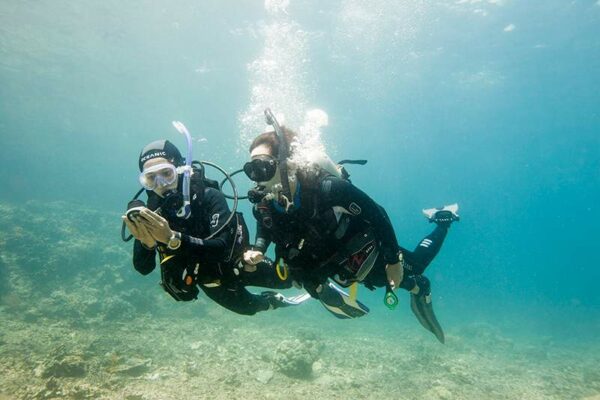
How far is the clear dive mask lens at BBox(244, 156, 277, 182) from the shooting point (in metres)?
4.04

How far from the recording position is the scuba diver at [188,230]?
4.02 m

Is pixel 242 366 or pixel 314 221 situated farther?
pixel 242 366

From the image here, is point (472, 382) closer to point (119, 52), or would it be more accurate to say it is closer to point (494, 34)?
point (494, 34)

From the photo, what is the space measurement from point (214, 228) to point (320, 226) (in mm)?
1288

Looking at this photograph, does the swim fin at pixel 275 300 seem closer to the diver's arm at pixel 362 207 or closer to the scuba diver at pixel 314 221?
the scuba diver at pixel 314 221

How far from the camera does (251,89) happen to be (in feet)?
141

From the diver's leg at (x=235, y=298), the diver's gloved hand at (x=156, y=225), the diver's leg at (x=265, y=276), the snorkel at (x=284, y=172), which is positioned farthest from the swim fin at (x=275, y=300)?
the diver's gloved hand at (x=156, y=225)

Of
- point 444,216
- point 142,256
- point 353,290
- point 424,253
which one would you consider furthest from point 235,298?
point 444,216

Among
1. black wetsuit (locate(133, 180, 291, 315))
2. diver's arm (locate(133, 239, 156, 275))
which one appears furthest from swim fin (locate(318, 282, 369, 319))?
diver's arm (locate(133, 239, 156, 275))

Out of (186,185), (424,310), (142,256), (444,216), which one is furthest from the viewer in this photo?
(444,216)

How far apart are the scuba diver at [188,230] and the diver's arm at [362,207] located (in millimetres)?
1233

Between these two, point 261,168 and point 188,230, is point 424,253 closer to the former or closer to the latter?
point 261,168

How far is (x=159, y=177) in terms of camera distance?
4.09m

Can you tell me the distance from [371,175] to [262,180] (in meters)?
134
